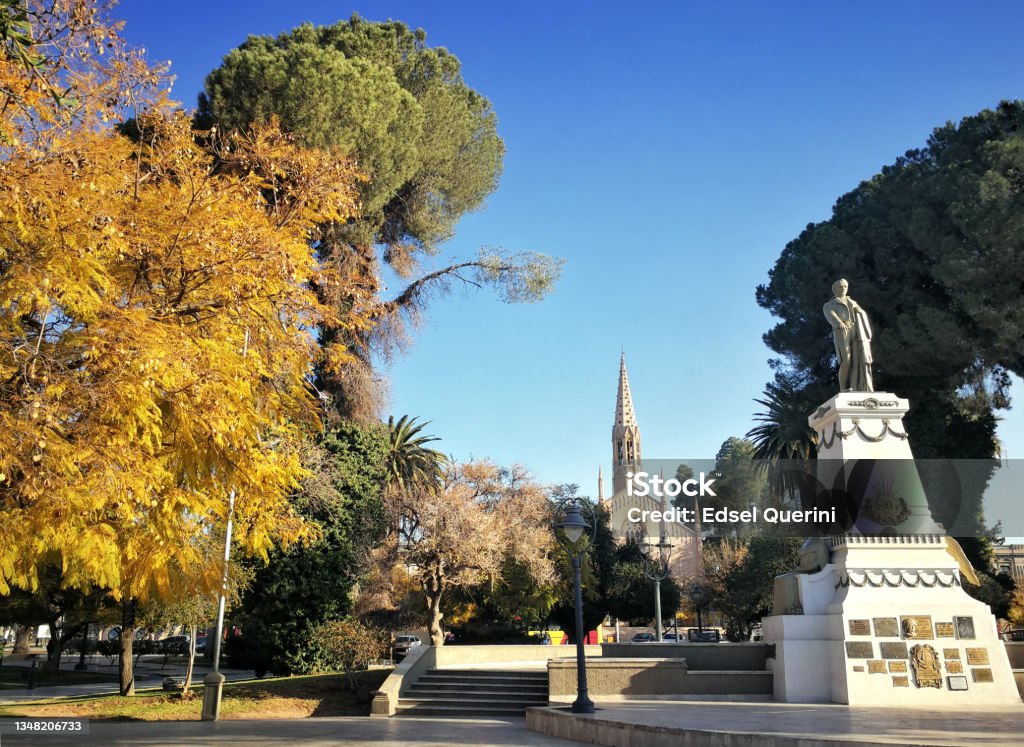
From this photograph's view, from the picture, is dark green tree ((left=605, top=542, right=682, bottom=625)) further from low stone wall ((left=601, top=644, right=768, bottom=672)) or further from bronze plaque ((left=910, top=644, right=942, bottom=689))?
bronze plaque ((left=910, top=644, right=942, bottom=689))

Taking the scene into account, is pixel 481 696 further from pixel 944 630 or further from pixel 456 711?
pixel 944 630

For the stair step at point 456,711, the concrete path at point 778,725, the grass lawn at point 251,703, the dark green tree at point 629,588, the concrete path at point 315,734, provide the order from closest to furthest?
the concrete path at point 778,725
the concrete path at point 315,734
the stair step at point 456,711
the grass lawn at point 251,703
the dark green tree at point 629,588

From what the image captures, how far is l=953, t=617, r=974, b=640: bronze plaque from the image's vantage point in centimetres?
1333

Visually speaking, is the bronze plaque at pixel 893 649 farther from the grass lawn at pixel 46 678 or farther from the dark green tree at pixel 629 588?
the grass lawn at pixel 46 678

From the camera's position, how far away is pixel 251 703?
17.4 meters

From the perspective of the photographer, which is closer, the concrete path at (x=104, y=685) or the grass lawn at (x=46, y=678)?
the concrete path at (x=104, y=685)

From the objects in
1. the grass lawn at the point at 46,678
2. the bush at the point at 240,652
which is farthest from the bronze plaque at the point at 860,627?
the grass lawn at the point at 46,678

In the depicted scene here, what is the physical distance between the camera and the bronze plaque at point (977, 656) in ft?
43.3

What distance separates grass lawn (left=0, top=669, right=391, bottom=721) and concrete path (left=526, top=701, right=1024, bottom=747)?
22.2ft

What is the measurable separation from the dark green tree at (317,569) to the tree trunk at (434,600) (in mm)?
5532

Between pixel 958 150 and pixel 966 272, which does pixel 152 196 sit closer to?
pixel 966 272

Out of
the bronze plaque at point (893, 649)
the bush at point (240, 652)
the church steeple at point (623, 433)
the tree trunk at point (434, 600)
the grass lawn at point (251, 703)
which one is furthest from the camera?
the church steeple at point (623, 433)

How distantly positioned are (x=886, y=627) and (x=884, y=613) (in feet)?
0.73

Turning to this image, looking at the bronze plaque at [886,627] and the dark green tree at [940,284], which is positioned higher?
the dark green tree at [940,284]
